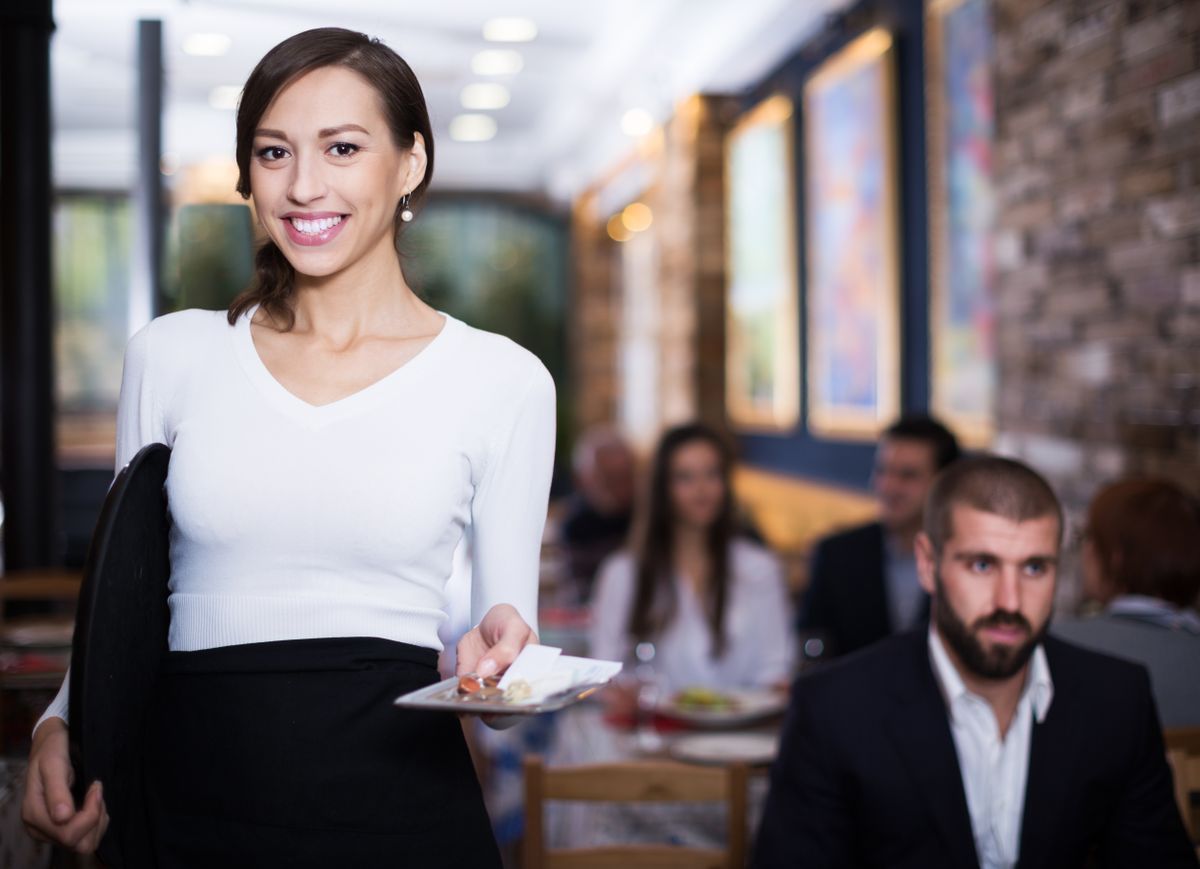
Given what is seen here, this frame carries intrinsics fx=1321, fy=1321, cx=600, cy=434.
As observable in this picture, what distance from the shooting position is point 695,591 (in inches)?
155

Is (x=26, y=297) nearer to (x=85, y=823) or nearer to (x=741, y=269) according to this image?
(x=85, y=823)

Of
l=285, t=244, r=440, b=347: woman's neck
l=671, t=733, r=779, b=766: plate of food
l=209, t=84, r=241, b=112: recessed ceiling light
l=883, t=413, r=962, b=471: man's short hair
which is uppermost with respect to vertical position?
l=209, t=84, r=241, b=112: recessed ceiling light

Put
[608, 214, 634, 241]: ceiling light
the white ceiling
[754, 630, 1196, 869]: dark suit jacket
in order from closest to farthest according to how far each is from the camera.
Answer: [754, 630, 1196, 869]: dark suit jacket
the white ceiling
[608, 214, 634, 241]: ceiling light

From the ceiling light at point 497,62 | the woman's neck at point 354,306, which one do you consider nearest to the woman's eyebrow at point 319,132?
the woman's neck at point 354,306

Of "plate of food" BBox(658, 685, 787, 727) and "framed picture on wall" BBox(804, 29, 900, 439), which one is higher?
"framed picture on wall" BBox(804, 29, 900, 439)

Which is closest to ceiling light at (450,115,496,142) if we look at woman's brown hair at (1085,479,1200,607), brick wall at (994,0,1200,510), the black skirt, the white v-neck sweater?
brick wall at (994,0,1200,510)

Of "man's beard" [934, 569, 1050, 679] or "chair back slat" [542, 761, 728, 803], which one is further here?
"chair back slat" [542, 761, 728, 803]

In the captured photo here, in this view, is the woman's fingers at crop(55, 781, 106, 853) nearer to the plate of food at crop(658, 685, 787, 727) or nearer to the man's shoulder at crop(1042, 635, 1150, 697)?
the man's shoulder at crop(1042, 635, 1150, 697)

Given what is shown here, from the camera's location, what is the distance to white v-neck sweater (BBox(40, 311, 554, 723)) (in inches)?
47.9

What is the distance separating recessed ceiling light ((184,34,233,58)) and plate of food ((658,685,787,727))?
5944 mm

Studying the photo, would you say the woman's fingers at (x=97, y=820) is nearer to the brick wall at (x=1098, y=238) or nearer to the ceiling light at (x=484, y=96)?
the brick wall at (x=1098, y=238)

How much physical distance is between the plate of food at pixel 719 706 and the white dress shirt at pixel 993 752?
3.06 ft

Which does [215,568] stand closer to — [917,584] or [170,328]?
[170,328]

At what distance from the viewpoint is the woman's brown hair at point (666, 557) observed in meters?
3.81
